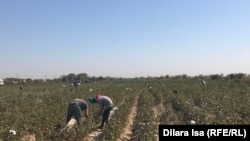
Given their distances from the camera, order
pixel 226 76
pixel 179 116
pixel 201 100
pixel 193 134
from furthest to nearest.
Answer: pixel 226 76 < pixel 201 100 < pixel 179 116 < pixel 193 134

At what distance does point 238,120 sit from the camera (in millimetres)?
12789

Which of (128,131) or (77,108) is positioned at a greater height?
(77,108)

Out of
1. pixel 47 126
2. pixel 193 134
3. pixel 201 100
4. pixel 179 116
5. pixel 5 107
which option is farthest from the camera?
pixel 201 100

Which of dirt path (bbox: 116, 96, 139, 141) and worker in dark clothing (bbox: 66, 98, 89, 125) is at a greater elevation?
worker in dark clothing (bbox: 66, 98, 89, 125)

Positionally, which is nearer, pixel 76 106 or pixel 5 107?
pixel 76 106

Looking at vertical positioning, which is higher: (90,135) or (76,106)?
(76,106)

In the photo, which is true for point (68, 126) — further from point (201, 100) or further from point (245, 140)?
point (201, 100)

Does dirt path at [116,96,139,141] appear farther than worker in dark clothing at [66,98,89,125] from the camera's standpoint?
No

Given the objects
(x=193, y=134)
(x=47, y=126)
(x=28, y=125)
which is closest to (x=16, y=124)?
(x=28, y=125)

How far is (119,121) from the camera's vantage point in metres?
A: 12.3

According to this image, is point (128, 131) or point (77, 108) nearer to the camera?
point (77, 108)

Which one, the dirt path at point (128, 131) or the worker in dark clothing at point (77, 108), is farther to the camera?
the worker in dark clothing at point (77, 108)

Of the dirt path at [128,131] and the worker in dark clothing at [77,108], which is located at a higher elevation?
the worker in dark clothing at [77,108]

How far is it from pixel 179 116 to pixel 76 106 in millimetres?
4834
